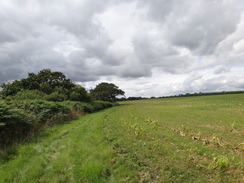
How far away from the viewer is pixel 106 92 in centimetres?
5288

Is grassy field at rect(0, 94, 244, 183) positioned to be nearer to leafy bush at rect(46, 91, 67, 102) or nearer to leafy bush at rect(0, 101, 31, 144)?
leafy bush at rect(0, 101, 31, 144)

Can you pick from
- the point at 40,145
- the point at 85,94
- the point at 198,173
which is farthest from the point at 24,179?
the point at 85,94

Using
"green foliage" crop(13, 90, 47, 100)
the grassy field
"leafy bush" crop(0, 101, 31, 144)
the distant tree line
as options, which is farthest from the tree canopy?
the grassy field

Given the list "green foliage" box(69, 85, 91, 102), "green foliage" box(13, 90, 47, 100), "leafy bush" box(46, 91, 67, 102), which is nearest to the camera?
"green foliage" box(13, 90, 47, 100)

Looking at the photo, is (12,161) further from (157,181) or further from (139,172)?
(157,181)

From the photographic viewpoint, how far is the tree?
52719 millimetres

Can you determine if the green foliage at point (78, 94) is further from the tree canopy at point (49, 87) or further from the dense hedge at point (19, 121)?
the dense hedge at point (19, 121)

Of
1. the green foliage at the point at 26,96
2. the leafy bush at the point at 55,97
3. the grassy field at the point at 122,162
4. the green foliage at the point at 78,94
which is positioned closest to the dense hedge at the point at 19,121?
the grassy field at the point at 122,162

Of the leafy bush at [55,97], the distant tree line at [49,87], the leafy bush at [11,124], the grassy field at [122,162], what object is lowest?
the grassy field at [122,162]

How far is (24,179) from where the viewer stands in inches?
156

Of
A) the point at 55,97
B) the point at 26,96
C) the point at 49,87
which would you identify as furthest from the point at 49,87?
the point at 26,96

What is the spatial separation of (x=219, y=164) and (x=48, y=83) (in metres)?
30.5

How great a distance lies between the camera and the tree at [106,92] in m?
52.7

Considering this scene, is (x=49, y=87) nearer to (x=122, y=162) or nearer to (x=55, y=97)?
(x=55, y=97)
